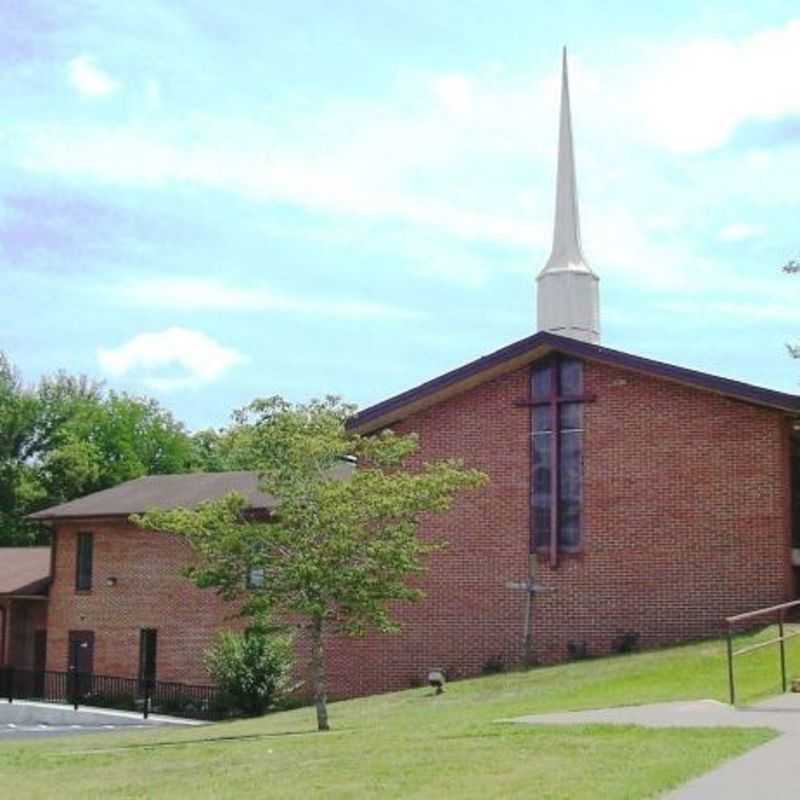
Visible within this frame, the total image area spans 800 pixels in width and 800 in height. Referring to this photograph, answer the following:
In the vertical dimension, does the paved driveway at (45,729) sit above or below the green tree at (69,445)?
below

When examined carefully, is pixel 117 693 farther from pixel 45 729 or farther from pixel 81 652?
pixel 45 729

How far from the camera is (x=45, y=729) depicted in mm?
30734

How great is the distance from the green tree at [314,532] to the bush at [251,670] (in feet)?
30.0

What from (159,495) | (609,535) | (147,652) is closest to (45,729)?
(147,652)

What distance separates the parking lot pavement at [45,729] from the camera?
92.0 ft

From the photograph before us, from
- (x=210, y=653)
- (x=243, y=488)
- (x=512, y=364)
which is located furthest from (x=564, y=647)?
(x=243, y=488)

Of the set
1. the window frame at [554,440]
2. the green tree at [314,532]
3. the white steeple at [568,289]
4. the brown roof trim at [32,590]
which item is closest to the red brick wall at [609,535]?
the window frame at [554,440]

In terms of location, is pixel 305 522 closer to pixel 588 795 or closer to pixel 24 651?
pixel 588 795

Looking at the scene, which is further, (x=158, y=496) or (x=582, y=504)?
(x=158, y=496)

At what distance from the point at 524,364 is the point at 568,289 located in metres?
3.69

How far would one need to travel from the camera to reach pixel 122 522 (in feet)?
125

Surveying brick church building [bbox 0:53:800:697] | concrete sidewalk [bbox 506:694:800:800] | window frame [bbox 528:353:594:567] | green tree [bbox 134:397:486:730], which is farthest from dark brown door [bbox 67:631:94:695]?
concrete sidewalk [bbox 506:694:800:800]

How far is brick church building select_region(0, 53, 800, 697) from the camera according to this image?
27672 millimetres

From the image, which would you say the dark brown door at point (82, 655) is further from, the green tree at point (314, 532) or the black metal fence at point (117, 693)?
the green tree at point (314, 532)
